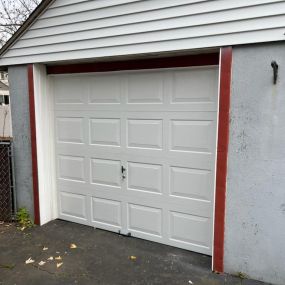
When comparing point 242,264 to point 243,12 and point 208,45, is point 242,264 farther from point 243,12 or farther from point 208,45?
point 243,12

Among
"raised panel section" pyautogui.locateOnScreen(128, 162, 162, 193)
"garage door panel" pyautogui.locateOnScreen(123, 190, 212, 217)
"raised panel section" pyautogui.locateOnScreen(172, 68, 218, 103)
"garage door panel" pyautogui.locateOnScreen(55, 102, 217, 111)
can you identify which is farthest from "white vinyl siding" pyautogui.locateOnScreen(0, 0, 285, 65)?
"garage door panel" pyautogui.locateOnScreen(123, 190, 212, 217)

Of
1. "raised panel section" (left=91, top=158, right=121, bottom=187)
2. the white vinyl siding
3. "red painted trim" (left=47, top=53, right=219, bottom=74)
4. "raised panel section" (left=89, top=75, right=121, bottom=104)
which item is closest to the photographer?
the white vinyl siding

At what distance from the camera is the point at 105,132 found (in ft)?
14.4

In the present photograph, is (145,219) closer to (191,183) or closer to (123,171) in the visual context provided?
(123,171)

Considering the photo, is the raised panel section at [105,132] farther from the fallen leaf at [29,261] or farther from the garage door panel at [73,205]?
the fallen leaf at [29,261]

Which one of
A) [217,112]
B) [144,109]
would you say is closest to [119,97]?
[144,109]

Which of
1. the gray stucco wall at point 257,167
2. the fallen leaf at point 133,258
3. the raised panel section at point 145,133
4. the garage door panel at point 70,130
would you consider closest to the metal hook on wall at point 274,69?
the gray stucco wall at point 257,167

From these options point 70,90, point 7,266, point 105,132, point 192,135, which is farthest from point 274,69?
point 7,266

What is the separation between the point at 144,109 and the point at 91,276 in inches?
83.0

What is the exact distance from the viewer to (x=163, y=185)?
4.04 m

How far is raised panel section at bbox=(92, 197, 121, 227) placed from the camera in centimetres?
448

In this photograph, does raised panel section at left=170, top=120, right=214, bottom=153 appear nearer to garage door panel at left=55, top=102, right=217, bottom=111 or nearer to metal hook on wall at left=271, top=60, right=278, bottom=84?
garage door panel at left=55, top=102, right=217, bottom=111

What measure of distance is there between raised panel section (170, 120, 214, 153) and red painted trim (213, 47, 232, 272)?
0.35 meters

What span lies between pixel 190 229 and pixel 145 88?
190 centimetres
